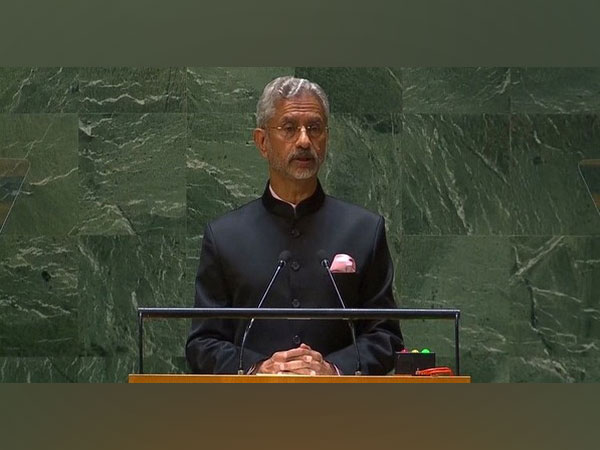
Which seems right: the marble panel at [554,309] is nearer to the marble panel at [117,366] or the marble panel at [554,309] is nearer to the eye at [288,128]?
the marble panel at [117,366]

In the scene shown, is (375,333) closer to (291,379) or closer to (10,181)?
(291,379)

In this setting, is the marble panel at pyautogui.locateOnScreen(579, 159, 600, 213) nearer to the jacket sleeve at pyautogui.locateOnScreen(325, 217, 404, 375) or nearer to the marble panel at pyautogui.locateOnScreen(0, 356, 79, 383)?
the jacket sleeve at pyautogui.locateOnScreen(325, 217, 404, 375)

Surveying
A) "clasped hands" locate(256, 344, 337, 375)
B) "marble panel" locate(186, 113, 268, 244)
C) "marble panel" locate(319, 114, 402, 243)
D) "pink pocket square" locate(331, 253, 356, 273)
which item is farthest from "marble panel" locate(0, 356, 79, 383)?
"clasped hands" locate(256, 344, 337, 375)

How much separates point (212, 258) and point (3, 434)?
233 centimetres

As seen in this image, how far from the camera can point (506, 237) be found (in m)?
6.83

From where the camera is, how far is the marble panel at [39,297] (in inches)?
267

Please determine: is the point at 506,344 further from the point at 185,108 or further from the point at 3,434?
the point at 3,434

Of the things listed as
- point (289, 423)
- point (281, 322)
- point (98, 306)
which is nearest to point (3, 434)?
point (289, 423)

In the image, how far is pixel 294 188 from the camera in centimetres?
499

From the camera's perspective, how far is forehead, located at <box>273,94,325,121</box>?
492 centimetres

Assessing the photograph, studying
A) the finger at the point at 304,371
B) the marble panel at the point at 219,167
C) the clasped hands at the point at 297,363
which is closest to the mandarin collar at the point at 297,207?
the clasped hands at the point at 297,363

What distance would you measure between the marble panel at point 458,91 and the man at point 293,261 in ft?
6.06

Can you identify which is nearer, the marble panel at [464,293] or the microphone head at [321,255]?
the microphone head at [321,255]

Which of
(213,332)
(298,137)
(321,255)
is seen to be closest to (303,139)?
(298,137)
